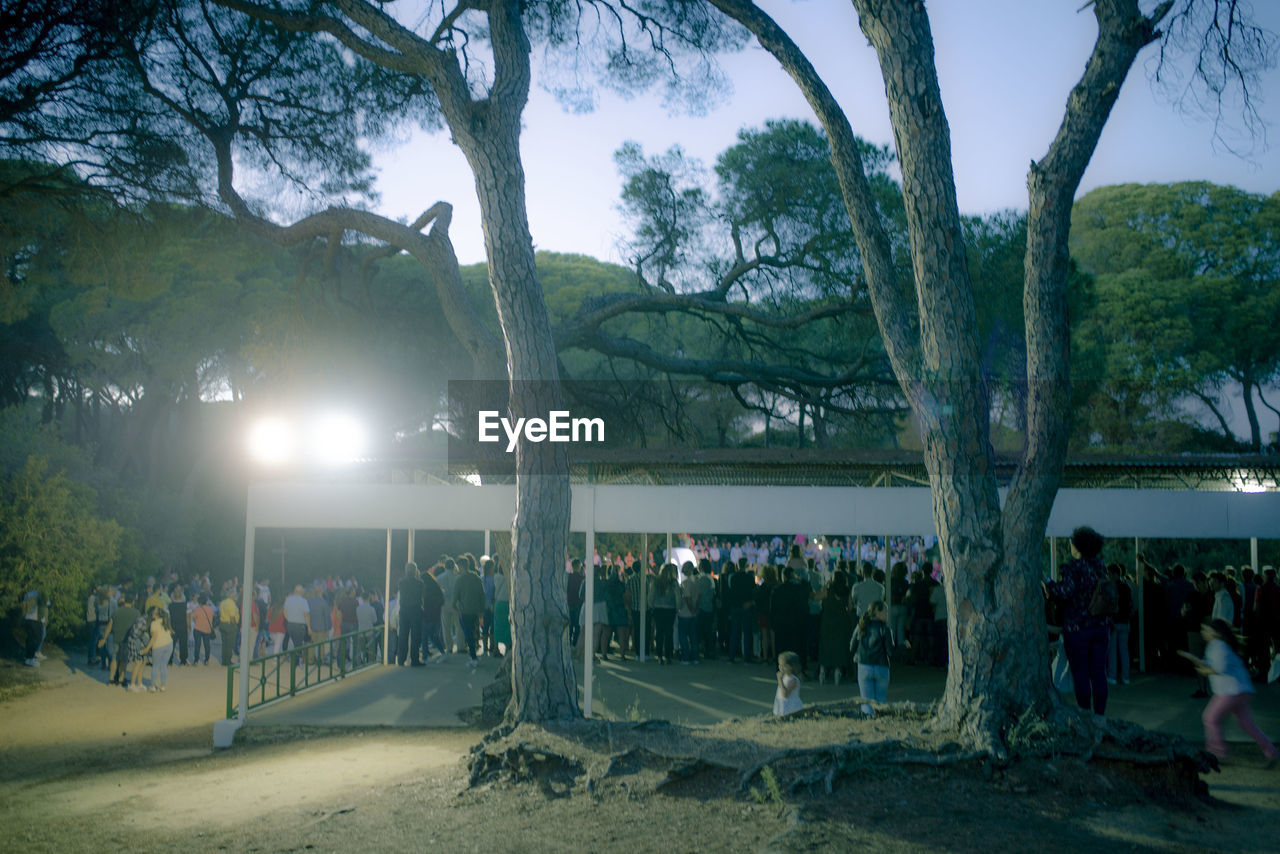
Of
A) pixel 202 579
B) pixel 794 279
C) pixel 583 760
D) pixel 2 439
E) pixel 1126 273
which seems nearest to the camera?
pixel 583 760

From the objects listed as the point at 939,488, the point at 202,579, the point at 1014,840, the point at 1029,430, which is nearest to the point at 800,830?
the point at 1014,840

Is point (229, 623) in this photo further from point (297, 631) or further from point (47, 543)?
point (47, 543)

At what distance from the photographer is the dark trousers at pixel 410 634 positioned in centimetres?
1333

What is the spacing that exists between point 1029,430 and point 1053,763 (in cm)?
215

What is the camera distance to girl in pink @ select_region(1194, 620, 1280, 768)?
6.75 metres

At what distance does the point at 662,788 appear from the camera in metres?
6.00

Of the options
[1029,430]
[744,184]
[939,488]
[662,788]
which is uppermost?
[744,184]

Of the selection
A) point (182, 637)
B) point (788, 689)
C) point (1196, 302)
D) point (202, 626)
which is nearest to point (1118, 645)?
point (788, 689)

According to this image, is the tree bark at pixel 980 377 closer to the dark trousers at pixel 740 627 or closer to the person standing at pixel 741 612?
the person standing at pixel 741 612

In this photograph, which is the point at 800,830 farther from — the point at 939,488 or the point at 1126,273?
the point at 1126,273

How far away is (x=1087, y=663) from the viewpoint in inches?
303

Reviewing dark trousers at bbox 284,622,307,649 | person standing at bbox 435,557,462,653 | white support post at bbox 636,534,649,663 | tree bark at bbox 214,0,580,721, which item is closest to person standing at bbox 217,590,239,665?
dark trousers at bbox 284,622,307,649

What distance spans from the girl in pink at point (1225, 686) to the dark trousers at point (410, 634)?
953 centimetres

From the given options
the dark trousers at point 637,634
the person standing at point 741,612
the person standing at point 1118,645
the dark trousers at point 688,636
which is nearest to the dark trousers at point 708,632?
the person standing at point 741,612
